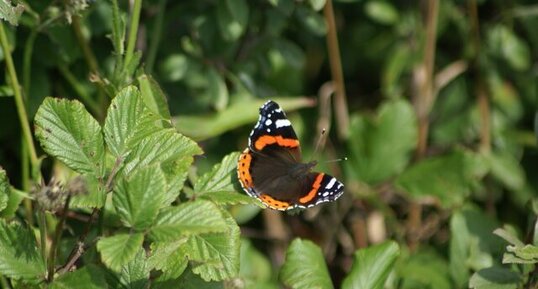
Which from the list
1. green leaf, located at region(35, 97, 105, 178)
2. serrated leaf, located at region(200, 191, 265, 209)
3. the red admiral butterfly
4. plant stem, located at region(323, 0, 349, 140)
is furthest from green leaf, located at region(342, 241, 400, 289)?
plant stem, located at region(323, 0, 349, 140)

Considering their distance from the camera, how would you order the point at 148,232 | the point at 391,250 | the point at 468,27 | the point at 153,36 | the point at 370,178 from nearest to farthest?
the point at 148,232
the point at 391,250
the point at 153,36
the point at 370,178
the point at 468,27

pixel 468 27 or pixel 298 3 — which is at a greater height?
pixel 298 3

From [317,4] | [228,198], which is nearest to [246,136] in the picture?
[317,4]

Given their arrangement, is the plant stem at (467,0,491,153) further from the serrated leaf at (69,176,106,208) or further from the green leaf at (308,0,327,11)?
the serrated leaf at (69,176,106,208)

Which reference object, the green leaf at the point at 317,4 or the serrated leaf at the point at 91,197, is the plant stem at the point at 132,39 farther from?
the green leaf at the point at 317,4

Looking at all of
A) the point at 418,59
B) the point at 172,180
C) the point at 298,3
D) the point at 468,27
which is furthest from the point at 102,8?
the point at 468,27

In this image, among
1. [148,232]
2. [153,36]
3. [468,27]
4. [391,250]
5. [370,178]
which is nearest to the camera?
[148,232]

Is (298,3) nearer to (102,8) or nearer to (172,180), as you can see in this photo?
(102,8)

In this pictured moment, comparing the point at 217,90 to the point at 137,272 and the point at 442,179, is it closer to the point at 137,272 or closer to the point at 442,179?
the point at 442,179
